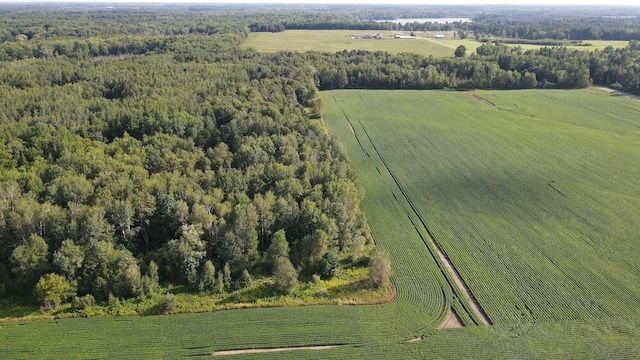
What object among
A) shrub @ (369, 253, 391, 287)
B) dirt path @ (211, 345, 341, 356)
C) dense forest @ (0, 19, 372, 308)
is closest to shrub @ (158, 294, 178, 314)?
dense forest @ (0, 19, 372, 308)

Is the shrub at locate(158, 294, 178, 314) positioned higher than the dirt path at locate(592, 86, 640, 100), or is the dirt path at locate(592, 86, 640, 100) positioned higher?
the dirt path at locate(592, 86, 640, 100)

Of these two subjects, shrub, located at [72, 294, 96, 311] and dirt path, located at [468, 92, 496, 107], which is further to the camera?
dirt path, located at [468, 92, 496, 107]

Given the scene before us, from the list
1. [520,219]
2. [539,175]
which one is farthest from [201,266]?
[539,175]

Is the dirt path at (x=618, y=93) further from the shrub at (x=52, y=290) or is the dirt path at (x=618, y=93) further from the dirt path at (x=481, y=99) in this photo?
the shrub at (x=52, y=290)

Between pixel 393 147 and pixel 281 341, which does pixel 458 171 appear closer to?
pixel 393 147

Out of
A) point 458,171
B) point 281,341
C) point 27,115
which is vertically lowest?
point 281,341

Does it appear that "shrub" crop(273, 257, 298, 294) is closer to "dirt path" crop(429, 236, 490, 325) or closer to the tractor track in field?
the tractor track in field
